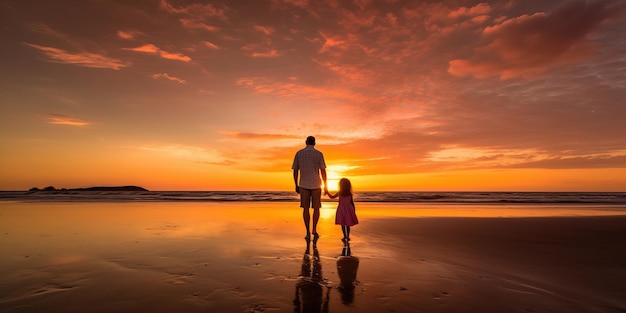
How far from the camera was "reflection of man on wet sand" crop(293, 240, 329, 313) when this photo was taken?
3.93 meters

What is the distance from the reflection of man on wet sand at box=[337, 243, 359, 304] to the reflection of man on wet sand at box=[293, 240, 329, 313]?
254 mm

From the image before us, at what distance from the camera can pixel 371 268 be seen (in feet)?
19.5

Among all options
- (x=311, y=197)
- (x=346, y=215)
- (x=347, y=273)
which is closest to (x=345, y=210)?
(x=346, y=215)

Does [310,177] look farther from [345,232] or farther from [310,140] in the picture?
[345,232]

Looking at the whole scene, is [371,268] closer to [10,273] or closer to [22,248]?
[10,273]

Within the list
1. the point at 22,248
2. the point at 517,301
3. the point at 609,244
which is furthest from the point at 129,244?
the point at 609,244

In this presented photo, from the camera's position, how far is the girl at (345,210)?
9203mm

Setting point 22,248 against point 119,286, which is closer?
point 119,286

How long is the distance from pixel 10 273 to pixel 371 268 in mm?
5960

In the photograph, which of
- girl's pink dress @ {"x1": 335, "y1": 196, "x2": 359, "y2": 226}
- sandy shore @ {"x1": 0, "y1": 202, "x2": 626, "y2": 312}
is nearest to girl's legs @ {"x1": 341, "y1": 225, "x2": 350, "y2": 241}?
girl's pink dress @ {"x1": 335, "y1": 196, "x2": 359, "y2": 226}

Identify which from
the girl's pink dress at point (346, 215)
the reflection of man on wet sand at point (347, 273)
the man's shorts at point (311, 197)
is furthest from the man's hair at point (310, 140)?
the reflection of man on wet sand at point (347, 273)

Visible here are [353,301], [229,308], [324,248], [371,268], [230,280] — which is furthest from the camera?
[324,248]

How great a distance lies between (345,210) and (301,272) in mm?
4022

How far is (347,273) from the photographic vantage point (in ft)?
18.2
